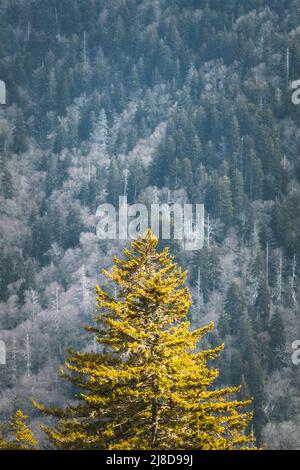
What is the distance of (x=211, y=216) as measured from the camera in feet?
568

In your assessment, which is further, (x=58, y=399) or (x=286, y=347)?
(x=286, y=347)

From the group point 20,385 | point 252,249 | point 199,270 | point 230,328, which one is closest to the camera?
point 20,385

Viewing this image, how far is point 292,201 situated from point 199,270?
39933 millimetres

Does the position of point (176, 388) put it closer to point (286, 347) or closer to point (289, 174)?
point (286, 347)

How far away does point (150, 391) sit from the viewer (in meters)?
15.2

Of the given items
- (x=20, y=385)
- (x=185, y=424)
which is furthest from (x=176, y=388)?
(x=20, y=385)

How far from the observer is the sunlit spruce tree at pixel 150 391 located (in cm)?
1513

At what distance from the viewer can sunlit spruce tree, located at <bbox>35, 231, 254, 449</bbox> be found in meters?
15.1

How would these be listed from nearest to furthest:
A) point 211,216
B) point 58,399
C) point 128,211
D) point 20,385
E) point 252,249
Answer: point 58,399, point 20,385, point 252,249, point 211,216, point 128,211

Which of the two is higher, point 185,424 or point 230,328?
point 185,424

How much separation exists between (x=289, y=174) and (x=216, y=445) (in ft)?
598

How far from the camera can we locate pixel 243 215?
169m

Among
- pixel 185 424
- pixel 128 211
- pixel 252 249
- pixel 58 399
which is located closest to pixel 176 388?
pixel 185 424

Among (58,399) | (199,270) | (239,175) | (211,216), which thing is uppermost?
(239,175)
